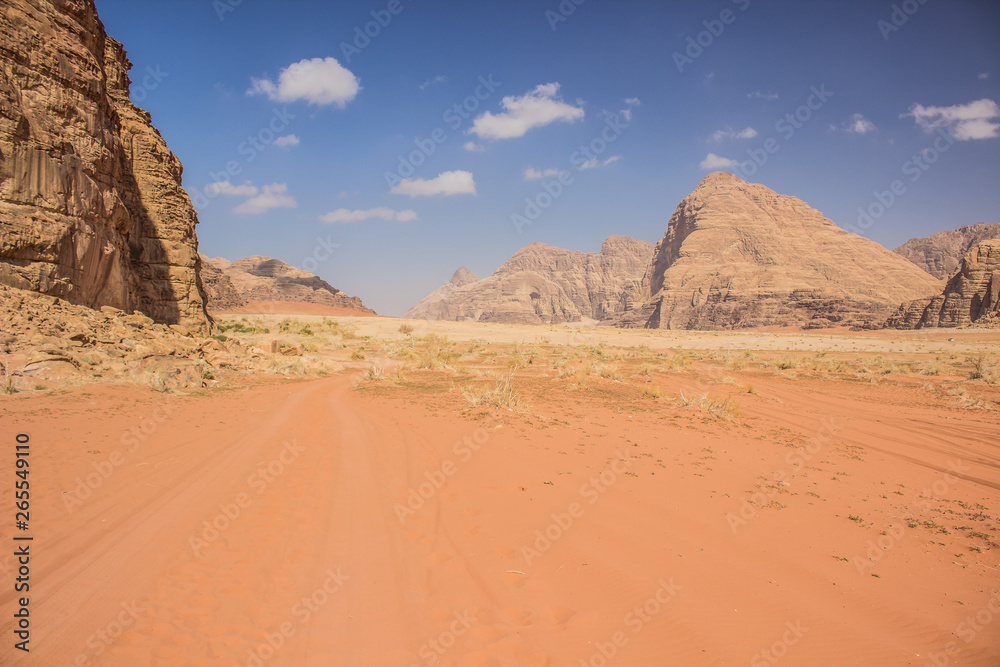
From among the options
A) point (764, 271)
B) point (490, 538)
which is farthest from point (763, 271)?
point (490, 538)

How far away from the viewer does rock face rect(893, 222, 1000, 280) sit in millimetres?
147875

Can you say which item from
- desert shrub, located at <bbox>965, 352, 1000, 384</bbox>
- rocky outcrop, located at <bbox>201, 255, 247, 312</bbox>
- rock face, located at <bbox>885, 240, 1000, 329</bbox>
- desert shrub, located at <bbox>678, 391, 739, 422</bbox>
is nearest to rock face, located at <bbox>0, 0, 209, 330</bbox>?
desert shrub, located at <bbox>678, 391, 739, 422</bbox>

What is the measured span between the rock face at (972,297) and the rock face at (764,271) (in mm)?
16046

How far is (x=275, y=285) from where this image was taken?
8531 centimetres

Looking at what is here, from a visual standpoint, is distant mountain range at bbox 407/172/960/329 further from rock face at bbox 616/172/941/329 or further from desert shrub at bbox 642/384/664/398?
desert shrub at bbox 642/384/664/398

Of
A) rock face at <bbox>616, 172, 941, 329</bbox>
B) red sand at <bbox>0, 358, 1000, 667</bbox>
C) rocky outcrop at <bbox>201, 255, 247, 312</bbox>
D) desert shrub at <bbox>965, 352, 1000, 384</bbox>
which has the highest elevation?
rock face at <bbox>616, 172, 941, 329</bbox>

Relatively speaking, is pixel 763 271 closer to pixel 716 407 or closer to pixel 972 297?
pixel 972 297

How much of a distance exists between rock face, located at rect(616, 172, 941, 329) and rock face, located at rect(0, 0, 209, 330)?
105 m

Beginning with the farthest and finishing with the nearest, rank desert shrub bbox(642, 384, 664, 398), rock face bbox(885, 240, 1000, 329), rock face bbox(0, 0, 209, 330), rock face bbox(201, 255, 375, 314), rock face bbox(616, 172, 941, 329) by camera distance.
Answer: rock face bbox(616, 172, 941, 329) < rock face bbox(201, 255, 375, 314) < rock face bbox(885, 240, 1000, 329) < desert shrub bbox(642, 384, 664, 398) < rock face bbox(0, 0, 209, 330)

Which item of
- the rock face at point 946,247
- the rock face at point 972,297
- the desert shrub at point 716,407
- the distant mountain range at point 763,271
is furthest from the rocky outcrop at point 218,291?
the rock face at point 946,247

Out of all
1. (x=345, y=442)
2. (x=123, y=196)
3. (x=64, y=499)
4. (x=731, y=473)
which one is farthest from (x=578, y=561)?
(x=123, y=196)

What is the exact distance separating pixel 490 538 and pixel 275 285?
92187mm

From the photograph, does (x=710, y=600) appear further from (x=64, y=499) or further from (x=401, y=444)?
(x=64, y=499)

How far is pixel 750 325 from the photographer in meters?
98.9
